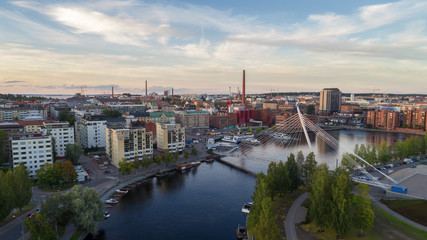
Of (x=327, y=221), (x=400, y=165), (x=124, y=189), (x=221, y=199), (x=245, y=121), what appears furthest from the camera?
(x=245, y=121)

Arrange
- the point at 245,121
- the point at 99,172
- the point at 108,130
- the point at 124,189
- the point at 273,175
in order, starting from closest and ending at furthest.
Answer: the point at 273,175, the point at 124,189, the point at 99,172, the point at 108,130, the point at 245,121

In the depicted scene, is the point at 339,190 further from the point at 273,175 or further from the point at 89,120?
the point at 89,120

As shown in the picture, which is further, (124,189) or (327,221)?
(124,189)

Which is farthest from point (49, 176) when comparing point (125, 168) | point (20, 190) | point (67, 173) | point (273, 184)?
point (273, 184)

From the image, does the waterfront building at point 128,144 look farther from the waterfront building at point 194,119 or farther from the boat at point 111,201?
the waterfront building at point 194,119

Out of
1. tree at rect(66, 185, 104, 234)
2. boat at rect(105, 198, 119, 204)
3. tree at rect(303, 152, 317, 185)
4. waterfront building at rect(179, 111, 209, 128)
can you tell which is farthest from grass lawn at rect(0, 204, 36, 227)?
waterfront building at rect(179, 111, 209, 128)

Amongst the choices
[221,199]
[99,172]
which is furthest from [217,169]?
[99,172]
